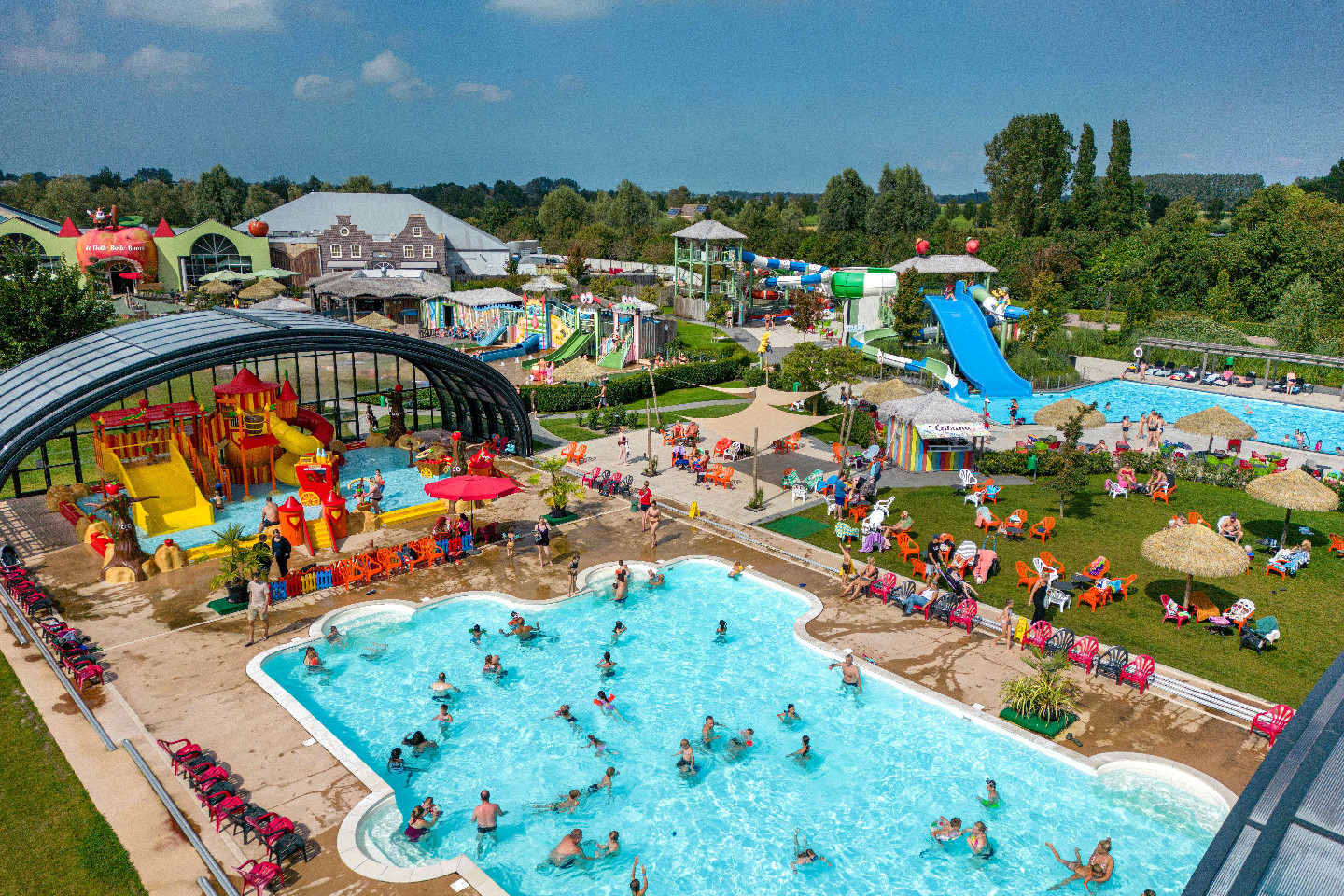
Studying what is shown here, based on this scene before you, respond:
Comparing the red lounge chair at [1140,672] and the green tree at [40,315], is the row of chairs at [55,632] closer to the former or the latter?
the green tree at [40,315]

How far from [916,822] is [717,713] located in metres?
3.90

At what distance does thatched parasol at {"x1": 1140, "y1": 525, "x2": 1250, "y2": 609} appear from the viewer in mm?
16188

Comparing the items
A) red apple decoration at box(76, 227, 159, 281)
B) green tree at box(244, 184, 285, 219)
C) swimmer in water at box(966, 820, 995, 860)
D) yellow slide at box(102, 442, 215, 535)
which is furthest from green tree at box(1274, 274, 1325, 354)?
green tree at box(244, 184, 285, 219)

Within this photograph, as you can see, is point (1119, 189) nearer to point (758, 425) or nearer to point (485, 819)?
point (758, 425)

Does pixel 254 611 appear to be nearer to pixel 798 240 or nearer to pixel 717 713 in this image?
pixel 717 713

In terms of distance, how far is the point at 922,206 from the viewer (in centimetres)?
9450

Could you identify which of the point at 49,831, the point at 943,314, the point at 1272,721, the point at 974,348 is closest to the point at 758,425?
the point at 1272,721

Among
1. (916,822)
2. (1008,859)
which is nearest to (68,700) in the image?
(916,822)

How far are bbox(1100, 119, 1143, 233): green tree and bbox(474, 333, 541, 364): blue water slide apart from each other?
6588cm

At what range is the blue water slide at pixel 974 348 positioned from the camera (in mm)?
39281

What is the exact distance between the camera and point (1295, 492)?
19.5 meters

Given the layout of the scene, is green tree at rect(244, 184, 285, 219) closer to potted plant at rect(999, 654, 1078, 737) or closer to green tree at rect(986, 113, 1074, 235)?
green tree at rect(986, 113, 1074, 235)

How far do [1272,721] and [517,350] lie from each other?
127 feet

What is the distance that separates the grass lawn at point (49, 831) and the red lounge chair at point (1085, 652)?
15.3m
